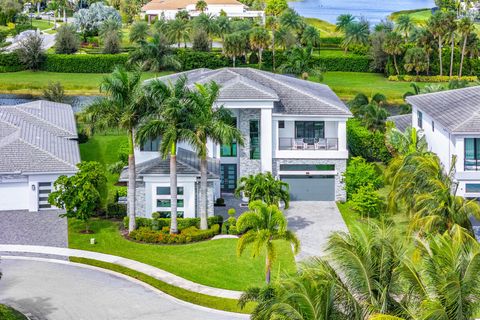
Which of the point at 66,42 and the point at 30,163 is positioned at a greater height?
the point at 66,42

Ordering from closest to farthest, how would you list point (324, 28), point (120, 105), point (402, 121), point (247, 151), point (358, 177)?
1. point (120, 105)
2. point (358, 177)
3. point (247, 151)
4. point (402, 121)
5. point (324, 28)

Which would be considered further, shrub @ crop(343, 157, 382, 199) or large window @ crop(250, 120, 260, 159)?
→ large window @ crop(250, 120, 260, 159)

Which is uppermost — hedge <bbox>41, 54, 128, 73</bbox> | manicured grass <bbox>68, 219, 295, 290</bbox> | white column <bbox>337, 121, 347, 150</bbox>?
hedge <bbox>41, 54, 128, 73</bbox>

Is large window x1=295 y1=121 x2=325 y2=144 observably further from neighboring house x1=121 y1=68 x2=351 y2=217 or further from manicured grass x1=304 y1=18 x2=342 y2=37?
manicured grass x1=304 y1=18 x2=342 y2=37

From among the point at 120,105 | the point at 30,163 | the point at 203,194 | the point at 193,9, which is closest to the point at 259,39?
the point at 193,9

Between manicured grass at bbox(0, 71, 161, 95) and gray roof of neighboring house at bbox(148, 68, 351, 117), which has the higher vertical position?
manicured grass at bbox(0, 71, 161, 95)

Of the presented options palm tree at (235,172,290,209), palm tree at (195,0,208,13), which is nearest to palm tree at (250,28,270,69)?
palm tree at (195,0,208,13)

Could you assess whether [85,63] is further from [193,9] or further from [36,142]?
[36,142]
